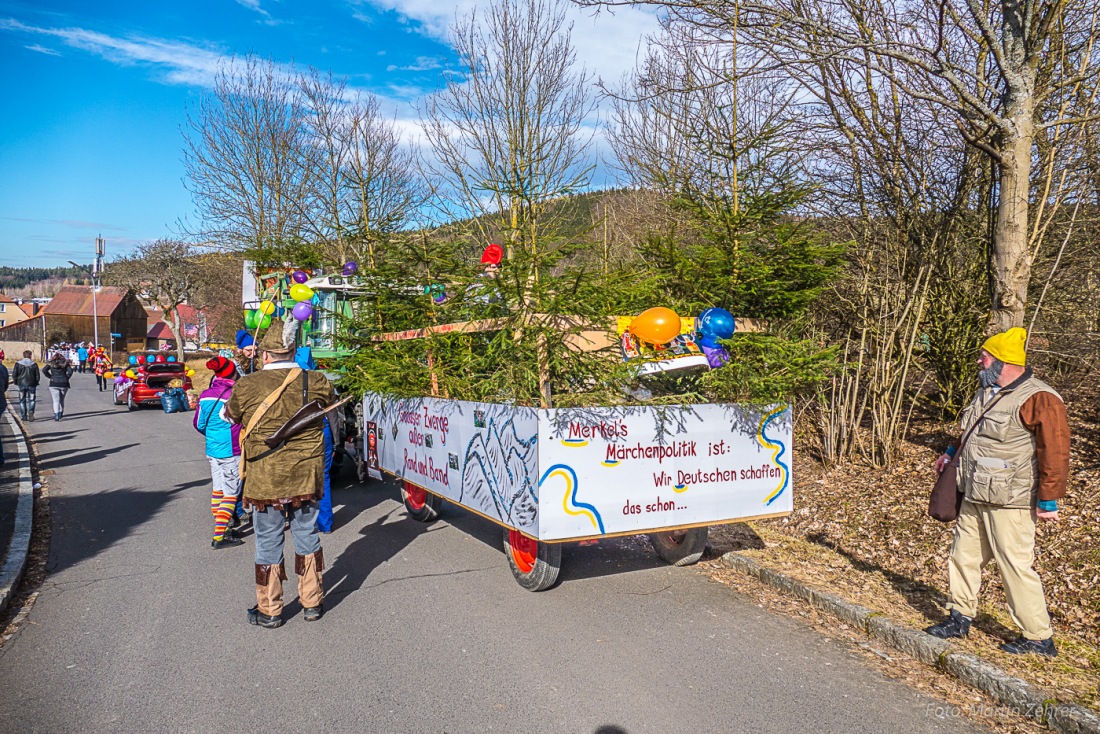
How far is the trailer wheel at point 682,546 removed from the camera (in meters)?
6.26

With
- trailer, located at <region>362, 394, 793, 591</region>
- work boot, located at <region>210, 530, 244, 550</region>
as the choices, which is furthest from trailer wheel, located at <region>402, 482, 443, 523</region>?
trailer, located at <region>362, 394, 793, 591</region>

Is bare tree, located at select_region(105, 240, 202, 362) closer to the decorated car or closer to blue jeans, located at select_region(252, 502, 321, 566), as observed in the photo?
the decorated car

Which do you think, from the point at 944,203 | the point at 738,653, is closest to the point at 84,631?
the point at 738,653

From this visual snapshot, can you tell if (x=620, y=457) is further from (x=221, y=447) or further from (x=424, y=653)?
(x=221, y=447)

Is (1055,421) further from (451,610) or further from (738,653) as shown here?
(451,610)

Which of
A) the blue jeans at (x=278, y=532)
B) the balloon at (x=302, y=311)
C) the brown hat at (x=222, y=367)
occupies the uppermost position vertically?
the balloon at (x=302, y=311)

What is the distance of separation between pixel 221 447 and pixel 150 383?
1859 cm

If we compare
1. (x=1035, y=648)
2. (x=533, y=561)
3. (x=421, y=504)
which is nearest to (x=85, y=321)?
(x=421, y=504)

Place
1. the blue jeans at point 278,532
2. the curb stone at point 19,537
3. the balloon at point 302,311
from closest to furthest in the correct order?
the blue jeans at point 278,532 → the curb stone at point 19,537 → the balloon at point 302,311

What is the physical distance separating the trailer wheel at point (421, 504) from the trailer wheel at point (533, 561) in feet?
7.24

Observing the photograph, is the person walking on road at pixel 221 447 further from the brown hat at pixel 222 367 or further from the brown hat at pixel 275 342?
the brown hat at pixel 275 342

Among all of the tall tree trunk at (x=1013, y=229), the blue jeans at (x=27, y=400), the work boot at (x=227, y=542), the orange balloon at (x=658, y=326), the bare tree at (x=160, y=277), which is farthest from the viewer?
the bare tree at (x=160, y=277)

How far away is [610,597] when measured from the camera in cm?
562

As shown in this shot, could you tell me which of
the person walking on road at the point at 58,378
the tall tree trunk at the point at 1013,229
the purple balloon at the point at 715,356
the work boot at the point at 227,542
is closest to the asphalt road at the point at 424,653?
the work boot at the point at 227,542
